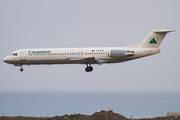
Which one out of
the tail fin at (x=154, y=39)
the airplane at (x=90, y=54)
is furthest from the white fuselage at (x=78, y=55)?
the tail fin at (x=154, y=39)

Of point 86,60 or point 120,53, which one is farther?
point 86,60

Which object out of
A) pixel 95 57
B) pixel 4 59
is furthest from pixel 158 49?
pixel 4 59

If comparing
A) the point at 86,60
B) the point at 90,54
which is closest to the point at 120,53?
the point at 90,54

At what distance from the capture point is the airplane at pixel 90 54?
193 feet

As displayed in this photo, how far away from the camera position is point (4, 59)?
63.4m

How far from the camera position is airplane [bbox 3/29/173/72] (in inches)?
2311

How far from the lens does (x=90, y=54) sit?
59.2 m

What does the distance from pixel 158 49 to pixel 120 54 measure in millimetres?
7418

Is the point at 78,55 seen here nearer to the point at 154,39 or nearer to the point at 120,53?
the point at 120,53

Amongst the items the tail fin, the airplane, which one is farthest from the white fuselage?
the tail fin

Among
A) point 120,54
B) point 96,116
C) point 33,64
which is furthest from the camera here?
point 33,64

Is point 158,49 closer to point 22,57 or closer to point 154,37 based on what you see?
point 154,37

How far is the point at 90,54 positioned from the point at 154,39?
12.3 metres

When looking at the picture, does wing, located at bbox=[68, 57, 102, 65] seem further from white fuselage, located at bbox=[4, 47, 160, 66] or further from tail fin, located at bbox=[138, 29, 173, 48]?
tail fin, located at bbox=[138, 29, 173, 48]
